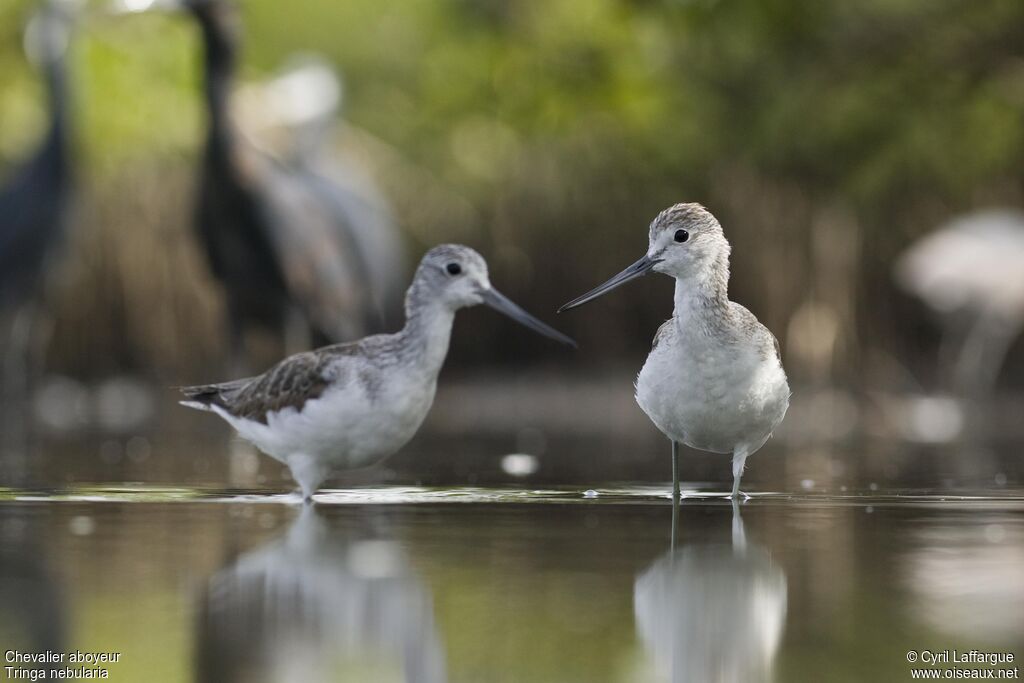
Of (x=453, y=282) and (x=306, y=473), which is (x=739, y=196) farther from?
(x=306, y=473)

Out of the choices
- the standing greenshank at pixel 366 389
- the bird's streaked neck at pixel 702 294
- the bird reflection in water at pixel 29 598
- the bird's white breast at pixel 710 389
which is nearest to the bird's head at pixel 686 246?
the bird's streaked neck at pixel 702 294

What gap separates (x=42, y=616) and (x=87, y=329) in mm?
14923

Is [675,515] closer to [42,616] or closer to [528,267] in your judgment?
[42,616]

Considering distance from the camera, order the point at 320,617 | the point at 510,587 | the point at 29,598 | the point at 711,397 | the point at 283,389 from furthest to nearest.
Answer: the point at 283,389
the point at 711,397
the point at 510,587
the point at 29,598
the point at 320,617

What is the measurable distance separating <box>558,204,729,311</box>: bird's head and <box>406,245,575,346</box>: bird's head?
0.51m

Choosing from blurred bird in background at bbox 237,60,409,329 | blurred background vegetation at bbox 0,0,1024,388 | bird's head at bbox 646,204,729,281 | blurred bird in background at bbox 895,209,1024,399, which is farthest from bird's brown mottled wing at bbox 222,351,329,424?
blurred bird in background at bbox 895,209,1024,399

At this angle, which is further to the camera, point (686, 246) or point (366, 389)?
point (686, 246)

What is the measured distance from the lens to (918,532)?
21.6 feet

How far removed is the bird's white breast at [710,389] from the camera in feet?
24.2

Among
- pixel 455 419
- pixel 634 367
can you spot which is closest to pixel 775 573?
pixel 455 419

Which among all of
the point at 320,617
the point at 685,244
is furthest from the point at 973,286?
the point at 320,617

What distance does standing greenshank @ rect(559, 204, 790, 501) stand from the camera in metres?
7.39

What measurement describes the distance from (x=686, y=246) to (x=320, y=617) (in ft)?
11.1

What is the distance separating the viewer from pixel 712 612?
15.8 ft
